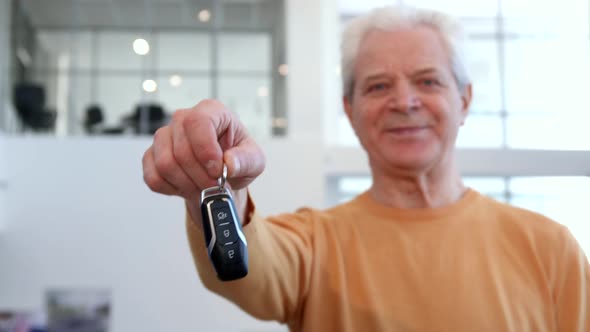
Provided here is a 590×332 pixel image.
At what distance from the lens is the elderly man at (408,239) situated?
89 centimetres

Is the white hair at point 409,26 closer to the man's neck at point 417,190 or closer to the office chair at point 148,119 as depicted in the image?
the man's neck at point 417,190

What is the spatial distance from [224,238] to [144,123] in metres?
3.75

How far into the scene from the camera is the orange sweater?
0.89 metres

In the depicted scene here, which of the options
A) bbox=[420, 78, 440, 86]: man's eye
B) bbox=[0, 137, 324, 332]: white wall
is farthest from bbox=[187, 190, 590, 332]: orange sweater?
bbox=[0, 137, 324, 332]: white wall

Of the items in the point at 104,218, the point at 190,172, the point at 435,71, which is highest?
the point at 435,71

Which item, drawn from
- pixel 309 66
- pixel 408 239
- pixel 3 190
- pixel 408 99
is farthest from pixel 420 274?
pixel 3 190

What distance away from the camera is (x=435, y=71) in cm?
102

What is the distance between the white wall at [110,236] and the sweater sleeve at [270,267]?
2.72 meters

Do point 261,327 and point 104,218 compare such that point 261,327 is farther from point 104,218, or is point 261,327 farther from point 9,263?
point 9,263

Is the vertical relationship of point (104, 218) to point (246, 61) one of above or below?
below

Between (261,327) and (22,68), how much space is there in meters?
2.44

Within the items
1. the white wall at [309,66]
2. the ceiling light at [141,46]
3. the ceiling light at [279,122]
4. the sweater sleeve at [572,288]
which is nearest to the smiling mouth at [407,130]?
the sweater sleeve at [572,288]

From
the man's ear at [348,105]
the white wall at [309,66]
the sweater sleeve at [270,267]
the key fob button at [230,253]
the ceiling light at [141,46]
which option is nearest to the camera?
→ the key fob button at [230,253]

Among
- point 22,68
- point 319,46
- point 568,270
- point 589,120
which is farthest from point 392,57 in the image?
point 22,68
